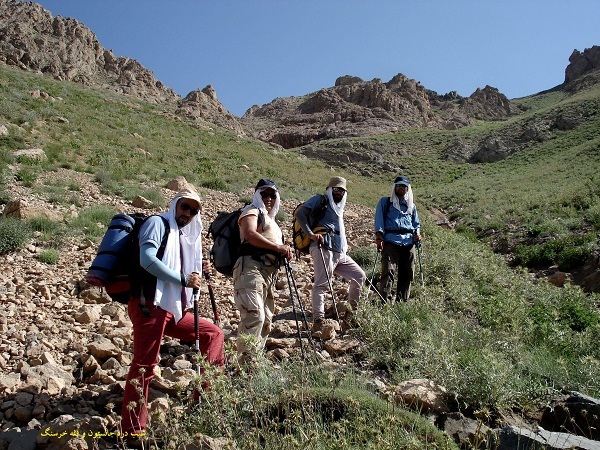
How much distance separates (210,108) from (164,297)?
49192 millimetres

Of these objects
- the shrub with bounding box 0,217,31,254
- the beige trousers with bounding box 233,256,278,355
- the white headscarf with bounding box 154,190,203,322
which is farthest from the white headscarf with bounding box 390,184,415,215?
the shrub with bounding box 0,217,31,254

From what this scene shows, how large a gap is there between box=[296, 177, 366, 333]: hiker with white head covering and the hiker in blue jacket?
1.77ft

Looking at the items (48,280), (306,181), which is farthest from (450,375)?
(306,181)

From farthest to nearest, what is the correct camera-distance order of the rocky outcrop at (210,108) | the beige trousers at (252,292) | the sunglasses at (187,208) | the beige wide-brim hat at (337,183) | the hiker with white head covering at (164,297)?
the rocky outcrop at (210,108) → the beige wide-brim hat at (337,183) → the beige trousers at (252,292) → the sunglasses at (187,208) → the hiker with white head covering at (164,297)

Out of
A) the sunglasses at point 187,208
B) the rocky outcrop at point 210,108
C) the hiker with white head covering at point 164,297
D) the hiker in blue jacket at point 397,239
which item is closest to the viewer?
the hiker with white head covering at point 164,297

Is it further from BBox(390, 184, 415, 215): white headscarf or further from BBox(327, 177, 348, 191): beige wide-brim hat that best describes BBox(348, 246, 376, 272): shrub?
BBox(327, 177, 348, 191): beige wide-brim hat

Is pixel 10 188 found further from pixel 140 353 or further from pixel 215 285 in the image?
pixel 140 353

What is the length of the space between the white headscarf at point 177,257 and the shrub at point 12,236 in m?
4.39

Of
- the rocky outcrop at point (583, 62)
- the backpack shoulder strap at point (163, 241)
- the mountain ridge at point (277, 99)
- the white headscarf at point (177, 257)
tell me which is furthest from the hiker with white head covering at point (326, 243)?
the rocky outcrop at point (583, 62)

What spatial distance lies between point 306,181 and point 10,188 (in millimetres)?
14402

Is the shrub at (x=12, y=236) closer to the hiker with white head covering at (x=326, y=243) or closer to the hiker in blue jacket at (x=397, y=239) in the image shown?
the hiker with white head covering at (x=326, y=243)

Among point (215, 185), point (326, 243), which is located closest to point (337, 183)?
point (326, 243)

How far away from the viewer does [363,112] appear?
7412cm

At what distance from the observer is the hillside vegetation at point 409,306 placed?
266cm
